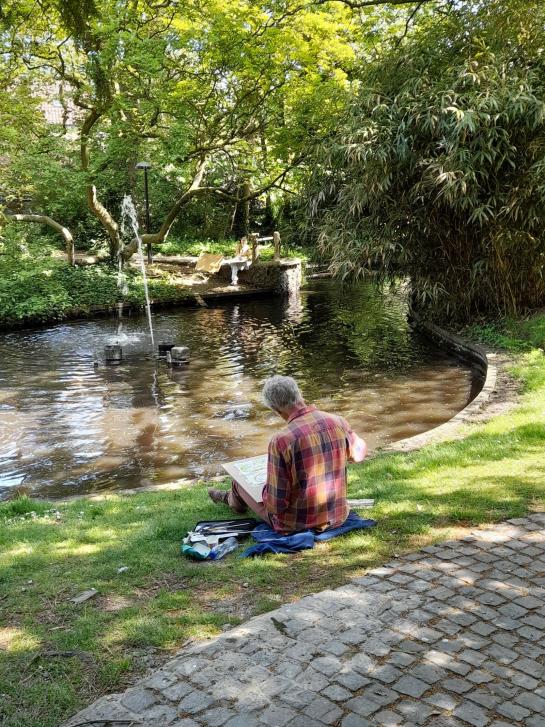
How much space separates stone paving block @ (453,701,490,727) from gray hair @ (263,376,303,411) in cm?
197

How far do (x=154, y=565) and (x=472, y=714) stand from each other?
2.06 metres

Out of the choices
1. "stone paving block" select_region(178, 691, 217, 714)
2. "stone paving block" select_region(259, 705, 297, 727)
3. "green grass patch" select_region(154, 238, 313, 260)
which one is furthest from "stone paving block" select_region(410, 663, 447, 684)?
"green grass patch" select_region(154, 238, 313, 260)

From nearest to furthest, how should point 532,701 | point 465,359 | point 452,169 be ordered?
point 532,701 → point 452,169 → point 465,359

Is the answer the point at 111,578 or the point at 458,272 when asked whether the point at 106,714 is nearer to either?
the point at 111,578

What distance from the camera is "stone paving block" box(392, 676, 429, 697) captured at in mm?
2666

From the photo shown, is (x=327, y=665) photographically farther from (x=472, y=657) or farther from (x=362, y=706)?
(x=472, y=657)

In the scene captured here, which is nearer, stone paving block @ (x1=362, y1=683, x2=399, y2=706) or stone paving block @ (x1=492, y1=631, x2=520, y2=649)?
stone paving block @ (x1=362, y1=683, x2=399, y2=706)

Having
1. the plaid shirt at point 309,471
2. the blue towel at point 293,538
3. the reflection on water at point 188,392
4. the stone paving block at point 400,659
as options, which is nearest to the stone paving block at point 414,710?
the stone paving block at point 400,659

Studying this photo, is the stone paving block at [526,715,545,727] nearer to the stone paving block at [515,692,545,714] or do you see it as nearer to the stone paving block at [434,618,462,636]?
the stone paving block at [515,692,545,714]

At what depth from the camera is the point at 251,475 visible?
472 cm

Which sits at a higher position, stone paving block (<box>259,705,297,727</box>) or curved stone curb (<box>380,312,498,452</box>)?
stone paving block (<box>259,705,297,727</box>)

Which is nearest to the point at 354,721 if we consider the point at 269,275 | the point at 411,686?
the point at 411,686

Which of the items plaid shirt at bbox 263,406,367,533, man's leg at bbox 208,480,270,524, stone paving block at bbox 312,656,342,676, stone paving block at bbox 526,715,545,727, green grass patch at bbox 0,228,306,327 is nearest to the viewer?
stone paving block at bbox 526,715,545,727

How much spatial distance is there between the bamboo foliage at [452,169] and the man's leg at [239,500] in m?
7.41
